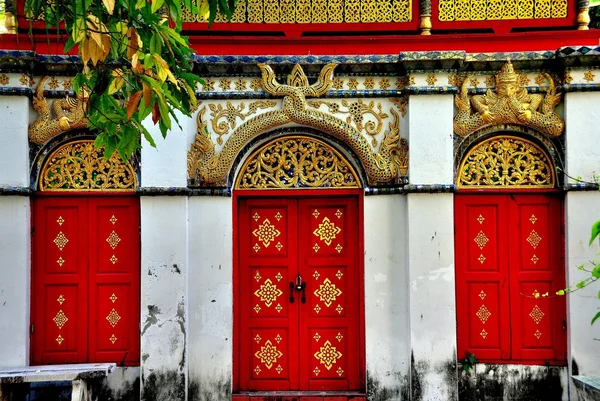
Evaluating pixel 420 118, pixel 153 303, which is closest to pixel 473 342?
pixel 420 118

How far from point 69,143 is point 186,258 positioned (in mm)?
1652

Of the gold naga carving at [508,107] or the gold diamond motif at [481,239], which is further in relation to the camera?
the gold diamond motif at [481,239]

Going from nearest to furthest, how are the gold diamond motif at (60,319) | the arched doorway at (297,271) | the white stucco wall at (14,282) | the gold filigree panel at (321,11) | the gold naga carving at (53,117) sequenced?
the white stucco wall at (14,282), the gold naga carving at (53,117), the gold diamond motif at (60,319), the arched doorway at (297,271), the gold filigree panel at (321,11)

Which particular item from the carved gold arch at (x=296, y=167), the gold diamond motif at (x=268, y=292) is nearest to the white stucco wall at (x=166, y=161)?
the carved gold arch at (x=296, y=167)

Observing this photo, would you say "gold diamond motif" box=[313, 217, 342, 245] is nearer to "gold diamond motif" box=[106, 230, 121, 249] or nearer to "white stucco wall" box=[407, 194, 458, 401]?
"white stucco wall" box=[407, 194, 458, 401]

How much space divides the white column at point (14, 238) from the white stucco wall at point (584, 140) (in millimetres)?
5311

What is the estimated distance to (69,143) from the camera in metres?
6.43

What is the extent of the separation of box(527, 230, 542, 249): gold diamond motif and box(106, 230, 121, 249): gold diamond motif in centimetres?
412

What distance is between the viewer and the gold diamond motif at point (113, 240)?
21.2 feet

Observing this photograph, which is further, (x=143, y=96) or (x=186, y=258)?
(x=186, y=258)

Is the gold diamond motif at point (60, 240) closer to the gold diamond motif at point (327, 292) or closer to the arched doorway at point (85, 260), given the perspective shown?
the arched doorway at point (85, 260)

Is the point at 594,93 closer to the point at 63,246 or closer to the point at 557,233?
the point at 557,233

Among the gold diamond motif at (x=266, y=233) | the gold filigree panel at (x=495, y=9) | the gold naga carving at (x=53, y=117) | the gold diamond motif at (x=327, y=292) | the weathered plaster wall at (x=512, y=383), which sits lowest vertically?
the weathered plaster wall at (x=512, y=383)

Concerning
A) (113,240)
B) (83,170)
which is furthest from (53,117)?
(113,240)
